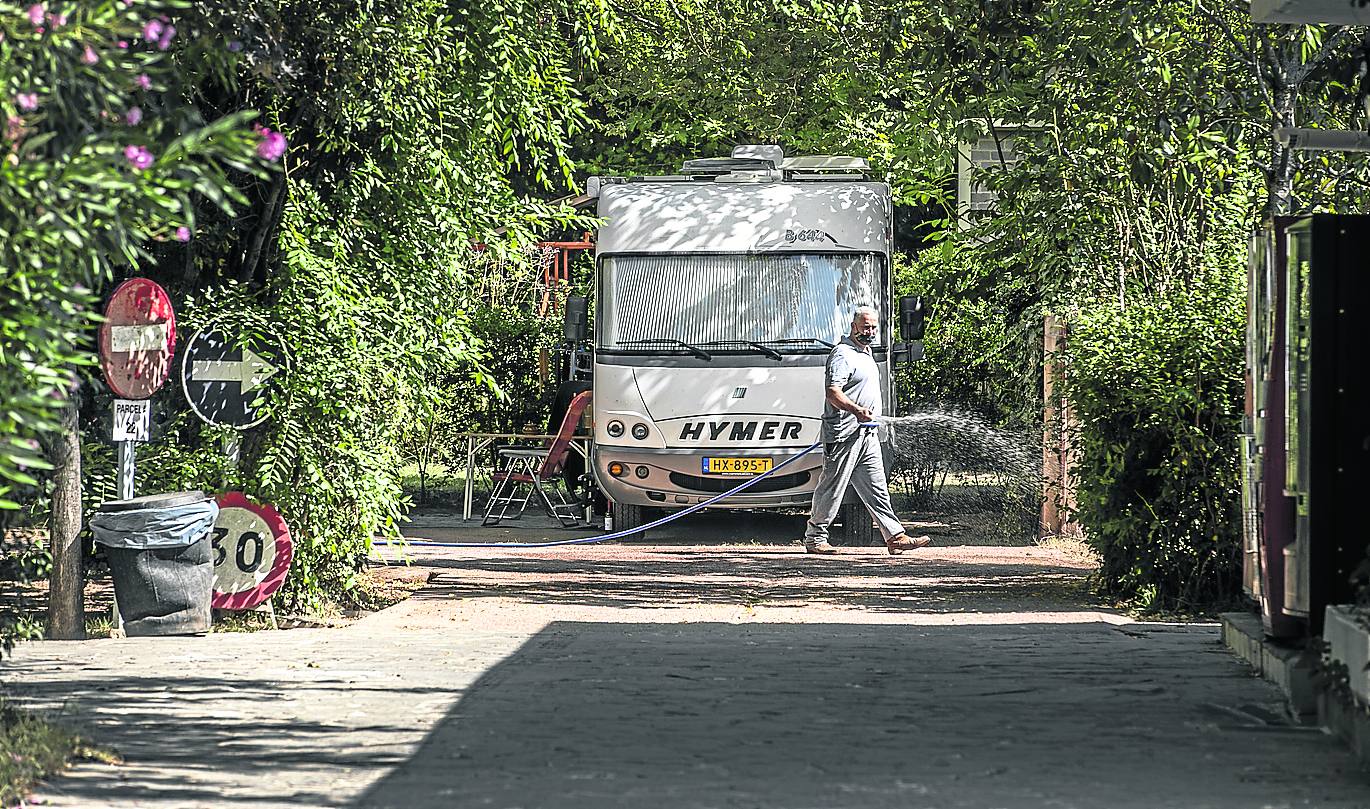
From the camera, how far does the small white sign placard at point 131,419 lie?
10875 millimetres

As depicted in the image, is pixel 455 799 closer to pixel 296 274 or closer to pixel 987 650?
pixel 987 650

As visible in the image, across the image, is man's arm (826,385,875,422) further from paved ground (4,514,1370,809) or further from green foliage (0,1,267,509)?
green foliage (0,1,267,509)

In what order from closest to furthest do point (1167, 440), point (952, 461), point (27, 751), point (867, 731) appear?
point (27, 751) → point (867, 731) → point (1167, 440) → point (952, 461)

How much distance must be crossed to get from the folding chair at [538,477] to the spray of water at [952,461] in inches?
138

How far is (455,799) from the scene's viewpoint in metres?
6.52

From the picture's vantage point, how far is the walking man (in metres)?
16.2

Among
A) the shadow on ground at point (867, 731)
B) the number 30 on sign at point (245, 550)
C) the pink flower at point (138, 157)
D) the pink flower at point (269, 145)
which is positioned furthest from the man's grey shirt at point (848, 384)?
the pink flower at point (138, 157)

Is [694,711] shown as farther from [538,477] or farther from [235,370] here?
[538,477]

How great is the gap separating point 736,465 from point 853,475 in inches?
64.2

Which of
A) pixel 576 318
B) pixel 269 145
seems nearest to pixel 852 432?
pixel 576 318

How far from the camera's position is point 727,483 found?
1780cm

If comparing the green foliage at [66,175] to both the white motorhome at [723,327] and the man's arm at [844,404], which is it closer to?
the man's arm at [844,404]

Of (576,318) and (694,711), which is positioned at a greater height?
(576,318)

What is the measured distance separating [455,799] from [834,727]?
2092mm
